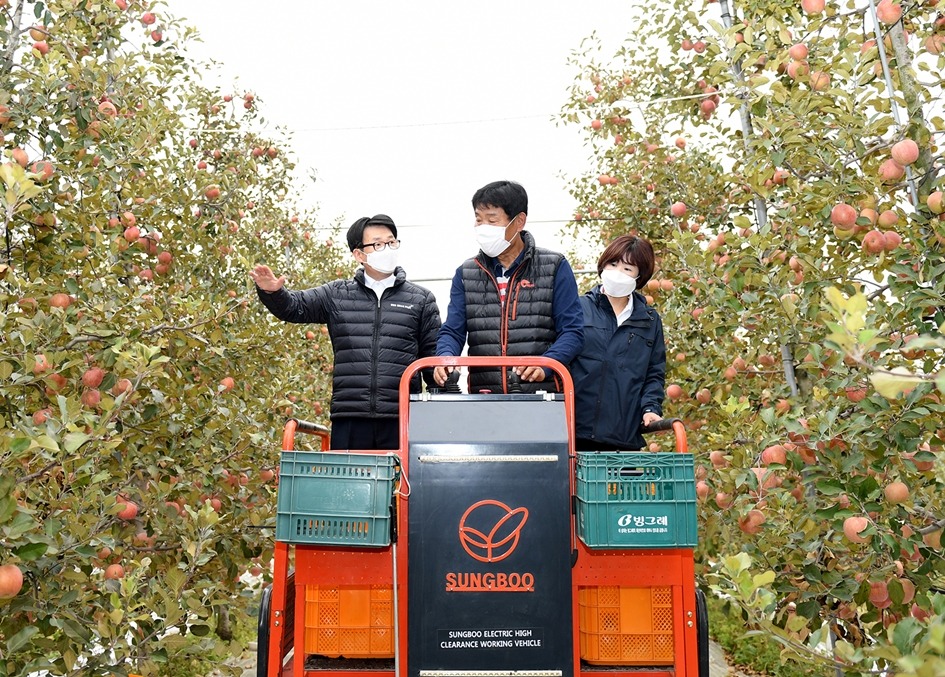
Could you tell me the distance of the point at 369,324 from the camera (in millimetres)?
4039

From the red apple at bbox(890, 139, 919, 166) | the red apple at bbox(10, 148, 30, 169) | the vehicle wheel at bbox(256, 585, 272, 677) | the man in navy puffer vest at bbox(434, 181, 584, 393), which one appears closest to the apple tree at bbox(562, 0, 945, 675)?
the red apple at bbox(890, 139, 919, 166)

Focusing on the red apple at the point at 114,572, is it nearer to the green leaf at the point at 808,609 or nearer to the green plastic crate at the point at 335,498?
the green plastic crate at the point at 335,498

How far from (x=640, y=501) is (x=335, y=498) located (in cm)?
98

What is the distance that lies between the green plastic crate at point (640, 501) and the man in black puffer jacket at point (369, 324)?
48.1 inches

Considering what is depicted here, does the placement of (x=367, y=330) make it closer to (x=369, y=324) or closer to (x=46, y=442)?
(x=369, y=324)

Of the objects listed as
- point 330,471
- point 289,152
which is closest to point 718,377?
point 330,471

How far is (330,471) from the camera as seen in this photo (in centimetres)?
284

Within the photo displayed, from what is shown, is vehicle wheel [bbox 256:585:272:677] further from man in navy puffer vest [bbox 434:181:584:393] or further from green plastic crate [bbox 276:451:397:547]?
man in navy puffer vest [bbox 434:181:584:393]

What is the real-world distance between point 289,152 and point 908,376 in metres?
7.72

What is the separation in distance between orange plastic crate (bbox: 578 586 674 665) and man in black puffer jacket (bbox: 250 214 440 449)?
1299 millimetres

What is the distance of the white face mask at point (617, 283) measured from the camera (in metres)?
3.85

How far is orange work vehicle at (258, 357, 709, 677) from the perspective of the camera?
109 inches

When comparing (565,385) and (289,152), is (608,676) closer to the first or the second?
(565,385)

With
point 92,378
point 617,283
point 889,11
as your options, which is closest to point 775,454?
point 617,283
